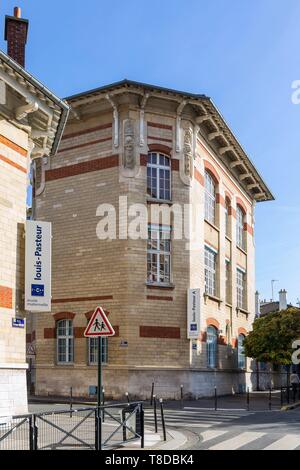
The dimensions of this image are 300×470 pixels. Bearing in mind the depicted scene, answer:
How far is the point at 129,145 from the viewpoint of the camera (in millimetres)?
27469

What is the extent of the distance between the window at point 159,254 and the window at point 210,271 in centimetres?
375

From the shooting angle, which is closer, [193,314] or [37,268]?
[37,268]

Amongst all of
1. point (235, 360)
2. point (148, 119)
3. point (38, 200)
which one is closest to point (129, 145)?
point (148, 119)

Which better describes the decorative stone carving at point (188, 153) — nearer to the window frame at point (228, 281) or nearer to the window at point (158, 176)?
the window at point (158, 176)

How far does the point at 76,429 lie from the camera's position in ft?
36.4

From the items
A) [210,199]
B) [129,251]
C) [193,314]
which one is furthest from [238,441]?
[210,199]

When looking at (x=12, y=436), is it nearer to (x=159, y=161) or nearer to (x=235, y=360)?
(x=159, y=161)

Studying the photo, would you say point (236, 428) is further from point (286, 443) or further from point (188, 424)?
point (286, 443)

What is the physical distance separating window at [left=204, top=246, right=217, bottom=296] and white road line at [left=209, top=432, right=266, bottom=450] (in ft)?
54.1

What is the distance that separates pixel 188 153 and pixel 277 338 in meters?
9.86

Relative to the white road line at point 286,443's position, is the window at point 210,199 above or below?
above

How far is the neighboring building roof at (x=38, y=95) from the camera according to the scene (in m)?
16.0

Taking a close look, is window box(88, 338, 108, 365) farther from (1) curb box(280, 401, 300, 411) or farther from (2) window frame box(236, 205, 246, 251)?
(2) window frame box(236, 205, 246, 251)

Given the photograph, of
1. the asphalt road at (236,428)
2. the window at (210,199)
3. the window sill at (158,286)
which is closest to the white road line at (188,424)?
the asphalt road at (236,428)
